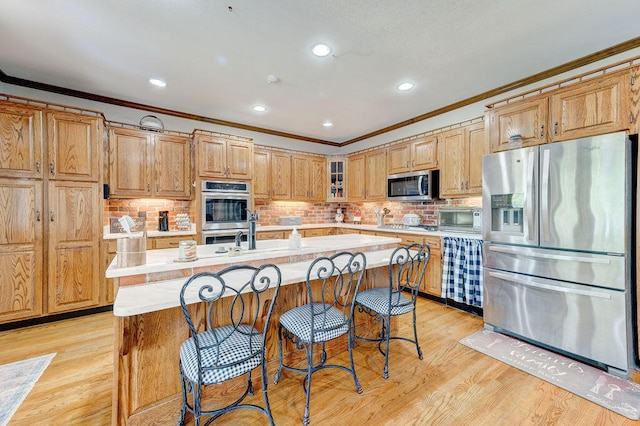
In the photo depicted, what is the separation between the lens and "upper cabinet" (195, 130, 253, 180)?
3.94 m

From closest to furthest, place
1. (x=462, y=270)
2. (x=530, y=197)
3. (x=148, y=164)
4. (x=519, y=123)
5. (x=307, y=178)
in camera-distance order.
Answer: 1. (x=530, y=197)
2. (x=519, y=123)
3. (x=462, y=270)
4. (x=148, y=164)
5. (x=307, y=178)

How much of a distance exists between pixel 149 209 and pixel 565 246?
4.95 metres

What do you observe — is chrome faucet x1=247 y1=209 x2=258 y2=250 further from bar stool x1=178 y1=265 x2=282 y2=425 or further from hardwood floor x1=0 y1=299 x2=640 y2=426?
hardwood floor x1=0 y1=299 x2=640 y2=426

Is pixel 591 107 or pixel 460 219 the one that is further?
pixel 460 219

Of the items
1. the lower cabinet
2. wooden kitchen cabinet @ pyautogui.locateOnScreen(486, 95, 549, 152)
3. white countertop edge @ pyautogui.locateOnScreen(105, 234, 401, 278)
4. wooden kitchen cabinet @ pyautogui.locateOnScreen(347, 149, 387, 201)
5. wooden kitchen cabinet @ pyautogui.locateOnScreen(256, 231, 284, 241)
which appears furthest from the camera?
wooden kitchen cabinet @ pyautogui.locateOnScreen(347, 149, 387, 201)

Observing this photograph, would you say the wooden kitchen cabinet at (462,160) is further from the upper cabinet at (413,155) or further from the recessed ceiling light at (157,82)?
the recessed ceiling light at (157,82)

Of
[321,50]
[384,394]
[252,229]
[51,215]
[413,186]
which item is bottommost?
[384,394]

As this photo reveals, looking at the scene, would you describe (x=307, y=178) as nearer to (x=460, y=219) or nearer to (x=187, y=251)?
(x=460, y=219)

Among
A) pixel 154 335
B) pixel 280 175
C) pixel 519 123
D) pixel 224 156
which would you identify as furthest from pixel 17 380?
pixel 519 123

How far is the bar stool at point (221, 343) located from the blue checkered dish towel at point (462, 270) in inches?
97.9

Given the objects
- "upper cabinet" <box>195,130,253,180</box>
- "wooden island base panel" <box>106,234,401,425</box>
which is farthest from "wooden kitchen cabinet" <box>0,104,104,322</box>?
"wooden island base panel" <box>106,234,401,425</box>

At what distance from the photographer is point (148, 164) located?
12.4 feet

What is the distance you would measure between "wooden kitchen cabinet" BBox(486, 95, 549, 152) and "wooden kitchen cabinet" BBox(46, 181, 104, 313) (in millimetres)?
4592

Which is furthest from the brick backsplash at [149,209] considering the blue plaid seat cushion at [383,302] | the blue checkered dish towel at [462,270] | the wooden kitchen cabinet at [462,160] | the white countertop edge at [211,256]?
the wooden kitchen cabinet at [462,160]
